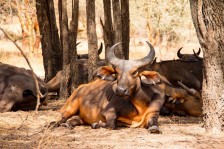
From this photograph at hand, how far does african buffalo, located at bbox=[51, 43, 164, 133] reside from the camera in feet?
31.3

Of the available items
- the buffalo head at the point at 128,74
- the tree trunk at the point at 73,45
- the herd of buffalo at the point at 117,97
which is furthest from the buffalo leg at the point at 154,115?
the tree trunk at the point at 73,45

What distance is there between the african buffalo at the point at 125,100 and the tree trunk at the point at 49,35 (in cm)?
589

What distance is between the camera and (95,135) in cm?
908

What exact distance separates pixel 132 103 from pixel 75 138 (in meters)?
1.41

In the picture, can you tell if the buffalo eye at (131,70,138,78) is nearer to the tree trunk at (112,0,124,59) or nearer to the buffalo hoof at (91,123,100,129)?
the buffalo hoof at (91,123,100,129)

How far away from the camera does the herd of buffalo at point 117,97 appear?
965 centimetres

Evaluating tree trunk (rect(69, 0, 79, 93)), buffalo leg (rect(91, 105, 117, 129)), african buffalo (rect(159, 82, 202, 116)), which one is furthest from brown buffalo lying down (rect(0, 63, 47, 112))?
buffalo leg (rect(91, 105, 117, 129))

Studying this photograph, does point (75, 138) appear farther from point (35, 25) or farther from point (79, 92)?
point (35, 25)

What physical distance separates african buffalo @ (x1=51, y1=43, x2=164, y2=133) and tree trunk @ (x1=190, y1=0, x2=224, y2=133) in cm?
90

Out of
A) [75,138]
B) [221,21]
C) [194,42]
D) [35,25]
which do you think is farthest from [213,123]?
[194,42]

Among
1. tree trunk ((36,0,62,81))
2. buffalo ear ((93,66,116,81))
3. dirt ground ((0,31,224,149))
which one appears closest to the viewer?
dirt ground ((0,31,224,149))

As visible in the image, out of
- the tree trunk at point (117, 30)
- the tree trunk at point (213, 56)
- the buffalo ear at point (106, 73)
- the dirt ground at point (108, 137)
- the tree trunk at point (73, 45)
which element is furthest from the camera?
the tree trunk at point (73, 45)

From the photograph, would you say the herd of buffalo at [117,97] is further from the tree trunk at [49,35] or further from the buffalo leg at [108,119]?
the tree trunk at [49,35]

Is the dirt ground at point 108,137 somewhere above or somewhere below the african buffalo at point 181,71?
below
